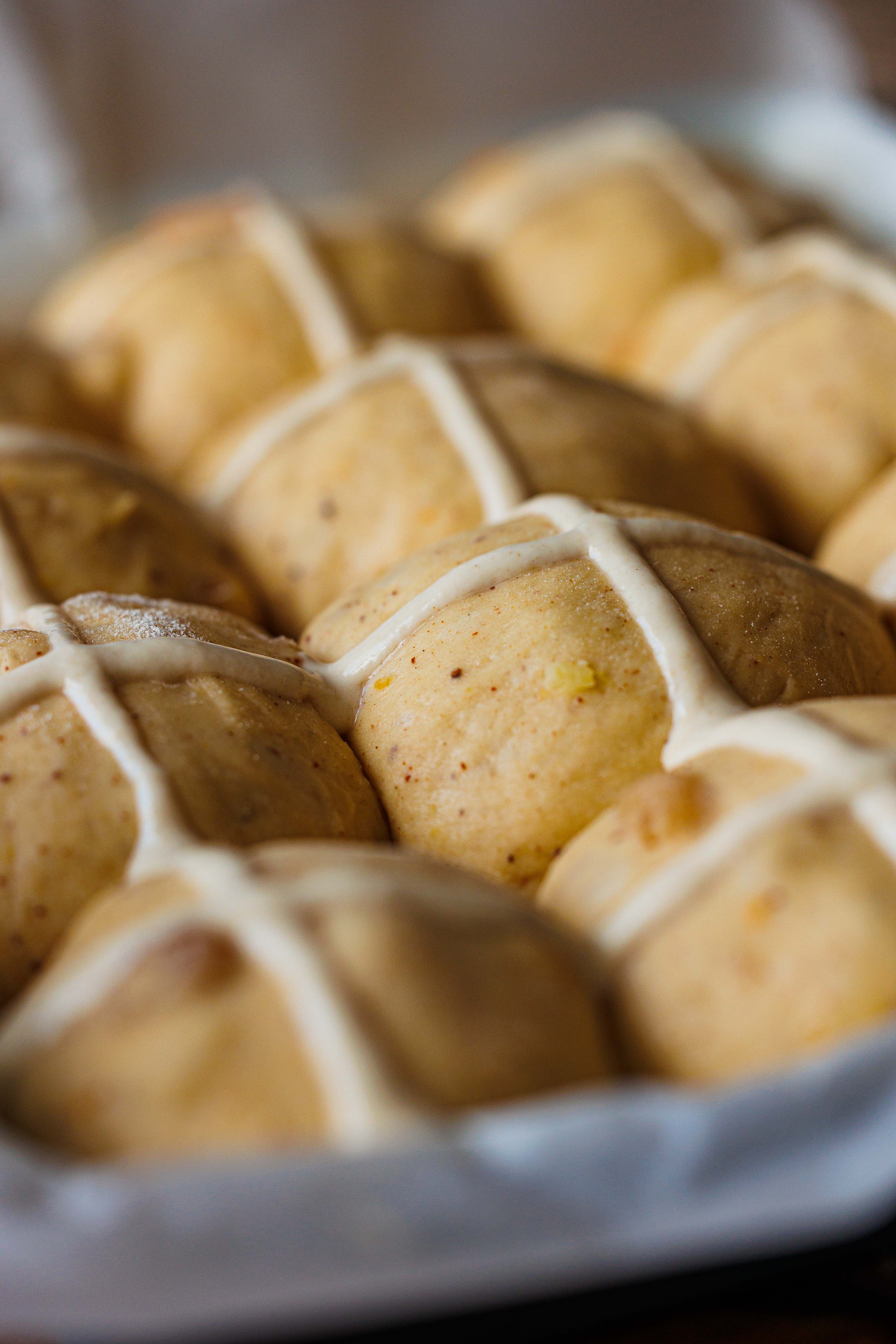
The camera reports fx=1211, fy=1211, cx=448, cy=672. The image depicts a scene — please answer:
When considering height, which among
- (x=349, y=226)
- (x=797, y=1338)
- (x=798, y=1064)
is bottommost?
(x=797, y=1338)

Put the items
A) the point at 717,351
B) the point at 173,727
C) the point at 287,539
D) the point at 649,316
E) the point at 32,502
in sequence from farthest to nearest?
the point at 649,316 → the point at 717,351 → the point at 287,539 → the point at 32,502 → the point at 173,727

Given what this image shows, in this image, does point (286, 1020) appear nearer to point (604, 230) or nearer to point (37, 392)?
point (37, 392)

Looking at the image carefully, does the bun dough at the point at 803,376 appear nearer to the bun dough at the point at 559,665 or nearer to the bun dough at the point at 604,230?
the bun dough at the point at 604,230

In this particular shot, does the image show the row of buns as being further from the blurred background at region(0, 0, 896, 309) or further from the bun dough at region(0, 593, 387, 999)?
the blurred background at region(0, 0, 896, 309)

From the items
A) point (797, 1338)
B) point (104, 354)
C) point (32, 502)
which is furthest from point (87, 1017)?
point (104, 354)

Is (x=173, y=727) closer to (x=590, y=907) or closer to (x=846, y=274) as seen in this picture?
(x=590, y=907)
